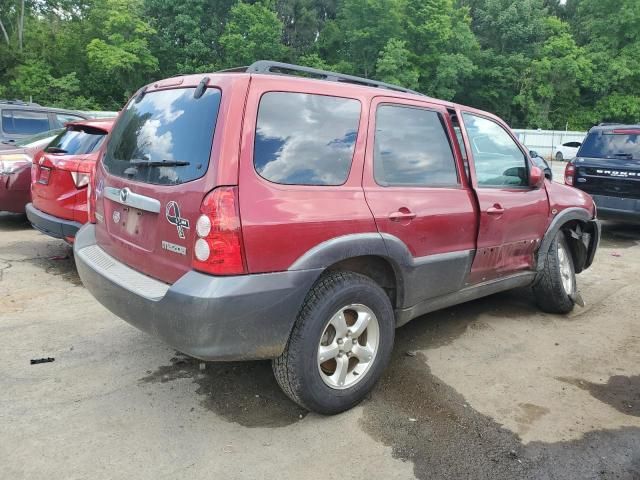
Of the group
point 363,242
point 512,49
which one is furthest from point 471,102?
point 363,242

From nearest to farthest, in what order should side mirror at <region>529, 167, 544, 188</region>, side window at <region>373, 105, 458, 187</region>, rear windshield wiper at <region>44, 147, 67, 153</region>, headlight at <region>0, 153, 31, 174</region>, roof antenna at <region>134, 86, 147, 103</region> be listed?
1. side window at <region>373, 105, 458, 187</region>
2. roof antenna at <region>134, 86, 147, 103</region>
3. side mirror at <region>529, 167, 544, 188</region>
4. rear windshield wiper at <region>44, 147, 67, 153</region>
5. headlight at <region>0, 153, 31, 174</region>

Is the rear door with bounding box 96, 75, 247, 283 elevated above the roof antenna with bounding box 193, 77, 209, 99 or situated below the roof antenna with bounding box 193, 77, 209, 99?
below

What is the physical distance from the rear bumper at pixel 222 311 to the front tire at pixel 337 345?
129 millimetres

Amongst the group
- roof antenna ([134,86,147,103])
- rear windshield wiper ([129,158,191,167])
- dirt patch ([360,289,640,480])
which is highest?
roof antenna ([134,86,147,103])

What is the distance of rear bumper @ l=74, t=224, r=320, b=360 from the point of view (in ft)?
8.05

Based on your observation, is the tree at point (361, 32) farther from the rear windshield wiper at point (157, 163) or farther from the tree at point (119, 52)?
the rear windshield wiper at point (157, 163)

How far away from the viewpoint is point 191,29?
43188 millimetres

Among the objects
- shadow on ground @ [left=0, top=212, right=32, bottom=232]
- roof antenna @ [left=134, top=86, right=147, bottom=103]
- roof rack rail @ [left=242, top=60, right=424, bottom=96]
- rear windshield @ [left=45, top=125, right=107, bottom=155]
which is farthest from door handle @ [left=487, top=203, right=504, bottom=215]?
shadow on ground @ [left=0, top=212, right=32, bottom=232]

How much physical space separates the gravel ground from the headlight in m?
3.14

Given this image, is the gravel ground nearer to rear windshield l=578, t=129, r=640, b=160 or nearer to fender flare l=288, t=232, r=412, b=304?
fender flare l=288, t=232, r=412, b=304

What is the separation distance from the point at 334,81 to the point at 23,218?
6941mm

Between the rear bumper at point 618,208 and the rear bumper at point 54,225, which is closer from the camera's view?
the rear bumper at point 54,225

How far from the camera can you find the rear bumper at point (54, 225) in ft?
17.1

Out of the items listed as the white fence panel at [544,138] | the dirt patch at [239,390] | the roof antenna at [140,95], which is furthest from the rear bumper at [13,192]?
the white fence panel at [544,138]
